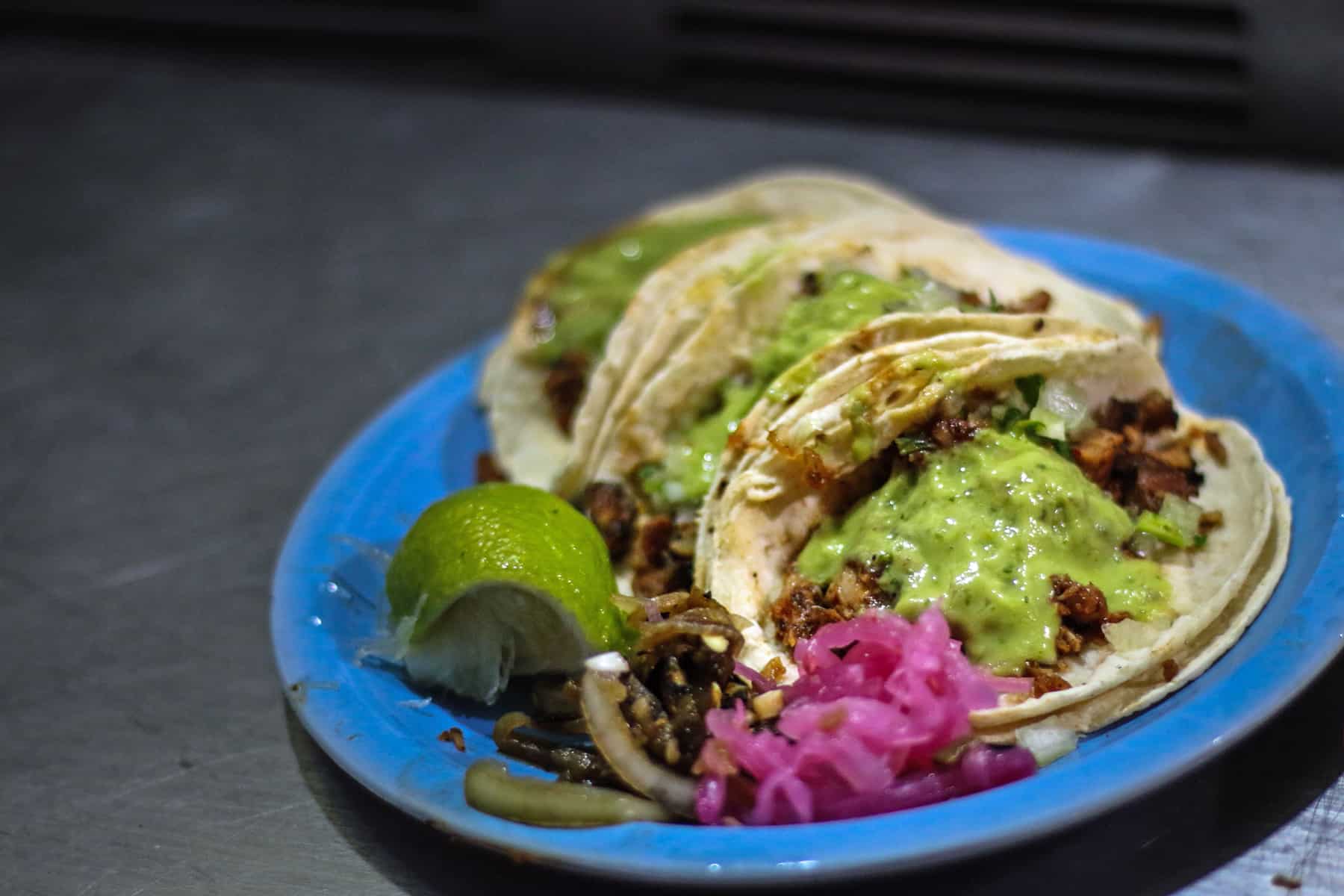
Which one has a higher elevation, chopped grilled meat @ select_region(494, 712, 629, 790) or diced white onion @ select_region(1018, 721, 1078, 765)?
diced white onion @ select_region(1018, 721, 1078, 765)

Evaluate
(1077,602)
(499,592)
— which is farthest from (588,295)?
(1077,602)

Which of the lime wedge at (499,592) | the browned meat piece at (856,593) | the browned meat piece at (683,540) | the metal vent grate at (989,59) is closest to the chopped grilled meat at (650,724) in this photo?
the lime wedge at (499,592)

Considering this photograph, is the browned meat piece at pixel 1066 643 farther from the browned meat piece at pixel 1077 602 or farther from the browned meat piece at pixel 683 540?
the browned meat piece at pixel 683 540

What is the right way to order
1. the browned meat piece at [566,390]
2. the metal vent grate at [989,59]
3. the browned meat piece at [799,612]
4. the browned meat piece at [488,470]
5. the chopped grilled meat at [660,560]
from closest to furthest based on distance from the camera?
the browned meat piece at [799,612] < the chopped grilled meat at [660,560] < the browned meat piece at [488,470] < the browned meat piece at [566,390] < the metal vent grate at [989,59]

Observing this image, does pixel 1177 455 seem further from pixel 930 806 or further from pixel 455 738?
pixel 455 738

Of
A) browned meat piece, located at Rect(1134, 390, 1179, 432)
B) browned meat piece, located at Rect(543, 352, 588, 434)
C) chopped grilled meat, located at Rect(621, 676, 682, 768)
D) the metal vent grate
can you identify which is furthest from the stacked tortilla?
the metal vent grate

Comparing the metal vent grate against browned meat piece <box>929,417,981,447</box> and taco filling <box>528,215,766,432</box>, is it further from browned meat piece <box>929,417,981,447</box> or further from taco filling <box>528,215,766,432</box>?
browned meat piece <box>929,417,981,447</box>
